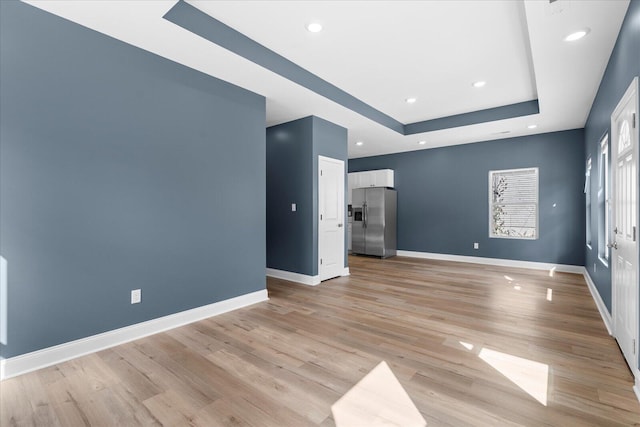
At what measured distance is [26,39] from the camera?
226cm

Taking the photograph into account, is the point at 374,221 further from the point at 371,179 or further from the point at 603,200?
the point at 603,200

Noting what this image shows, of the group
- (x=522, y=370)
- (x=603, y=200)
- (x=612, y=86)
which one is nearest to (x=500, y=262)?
(x=603, y=200)

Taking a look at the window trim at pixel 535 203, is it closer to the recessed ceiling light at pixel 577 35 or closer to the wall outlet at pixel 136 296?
the recessed ceiling light at pixel 577 35

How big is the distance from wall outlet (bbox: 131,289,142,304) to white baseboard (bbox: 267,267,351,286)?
8.21 feet

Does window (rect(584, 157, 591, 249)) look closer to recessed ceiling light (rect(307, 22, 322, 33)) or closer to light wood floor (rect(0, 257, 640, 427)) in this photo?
light wood floor (rect(0, 257, 640, 427))

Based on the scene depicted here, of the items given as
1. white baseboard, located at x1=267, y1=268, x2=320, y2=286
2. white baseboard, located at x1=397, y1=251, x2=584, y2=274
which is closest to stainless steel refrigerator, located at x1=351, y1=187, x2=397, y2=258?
white baseboard, located at x1=397, y1=251, x2=584, y2=274

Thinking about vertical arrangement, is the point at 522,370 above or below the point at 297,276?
below

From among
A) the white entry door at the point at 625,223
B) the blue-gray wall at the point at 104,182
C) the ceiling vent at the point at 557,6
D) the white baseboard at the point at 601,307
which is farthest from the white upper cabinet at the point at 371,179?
the ceiling vent at the point at 557,6

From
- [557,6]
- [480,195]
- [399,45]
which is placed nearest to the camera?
[557,6]

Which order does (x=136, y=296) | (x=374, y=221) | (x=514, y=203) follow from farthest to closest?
(x=374, y=221) < (x=514, y=203) < (x=136, y=296)

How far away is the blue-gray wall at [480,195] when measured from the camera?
5.75 meters

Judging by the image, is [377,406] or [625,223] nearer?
[377,406]

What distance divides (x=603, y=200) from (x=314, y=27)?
373cm

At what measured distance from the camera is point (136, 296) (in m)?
2.84
